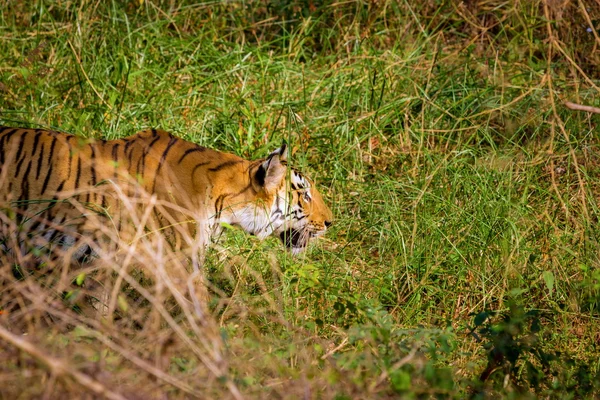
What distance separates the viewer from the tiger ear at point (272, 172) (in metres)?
4.58

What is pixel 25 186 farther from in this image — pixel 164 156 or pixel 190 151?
pixel 190 151

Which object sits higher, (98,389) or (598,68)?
(98,389)

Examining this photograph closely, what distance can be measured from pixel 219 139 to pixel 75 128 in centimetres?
94

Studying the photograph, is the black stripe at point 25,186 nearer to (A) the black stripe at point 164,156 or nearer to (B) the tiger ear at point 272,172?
(A) the black stripe at point 164,156

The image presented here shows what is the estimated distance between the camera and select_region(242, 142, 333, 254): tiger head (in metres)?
4.65

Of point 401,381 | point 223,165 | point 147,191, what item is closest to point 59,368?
point 401,381

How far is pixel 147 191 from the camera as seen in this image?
4.37 metres

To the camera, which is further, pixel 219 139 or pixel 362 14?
pixel 362 14

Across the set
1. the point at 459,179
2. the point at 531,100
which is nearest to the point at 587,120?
the point at 531,100

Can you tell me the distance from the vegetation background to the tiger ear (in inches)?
12.3

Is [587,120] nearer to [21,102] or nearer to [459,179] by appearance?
[459,179]

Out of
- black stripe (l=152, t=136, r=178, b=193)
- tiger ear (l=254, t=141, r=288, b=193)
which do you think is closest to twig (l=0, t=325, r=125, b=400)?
black stripe (l=152, t=136, r=178, b=193)

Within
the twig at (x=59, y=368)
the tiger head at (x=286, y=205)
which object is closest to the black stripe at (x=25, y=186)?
the tiger head at (x=286, y=205)

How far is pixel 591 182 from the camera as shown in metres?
5.25
